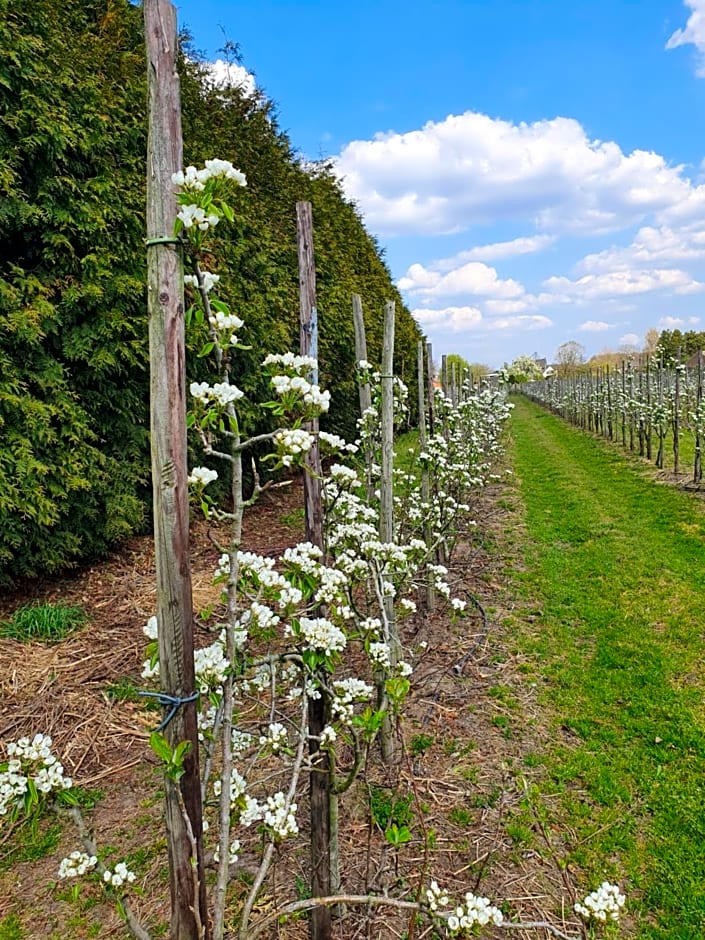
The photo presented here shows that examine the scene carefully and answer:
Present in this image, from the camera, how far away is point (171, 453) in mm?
1149

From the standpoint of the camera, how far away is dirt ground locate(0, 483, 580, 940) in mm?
1874

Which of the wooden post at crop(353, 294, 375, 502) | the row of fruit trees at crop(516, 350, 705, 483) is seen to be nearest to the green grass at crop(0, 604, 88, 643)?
the wooden post at crop(353, 294, 375, 502)

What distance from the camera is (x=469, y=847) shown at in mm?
2098

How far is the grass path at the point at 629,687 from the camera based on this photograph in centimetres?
206

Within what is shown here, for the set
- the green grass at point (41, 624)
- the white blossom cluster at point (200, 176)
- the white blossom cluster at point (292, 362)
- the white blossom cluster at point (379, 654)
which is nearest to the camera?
the white blossom cluster at point (200, 176)

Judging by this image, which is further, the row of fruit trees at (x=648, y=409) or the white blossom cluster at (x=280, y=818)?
the row of fruit trees at (x=648, y=409)

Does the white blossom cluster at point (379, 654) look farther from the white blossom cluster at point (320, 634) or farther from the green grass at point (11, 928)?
the green grass at point (11, 928)

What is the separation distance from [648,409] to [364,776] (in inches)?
347

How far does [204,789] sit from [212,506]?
0.66 metres

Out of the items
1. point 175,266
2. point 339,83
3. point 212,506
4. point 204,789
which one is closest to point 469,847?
point 204,789

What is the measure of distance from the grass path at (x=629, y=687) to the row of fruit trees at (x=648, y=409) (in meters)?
2.04

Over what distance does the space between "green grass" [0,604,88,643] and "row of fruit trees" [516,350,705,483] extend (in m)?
7.59

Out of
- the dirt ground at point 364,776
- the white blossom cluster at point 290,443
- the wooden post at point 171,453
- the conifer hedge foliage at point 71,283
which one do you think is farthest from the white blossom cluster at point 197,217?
the conifer hedge foliage at point 71,283

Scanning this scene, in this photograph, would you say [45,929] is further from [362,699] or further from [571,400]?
[571,400]
